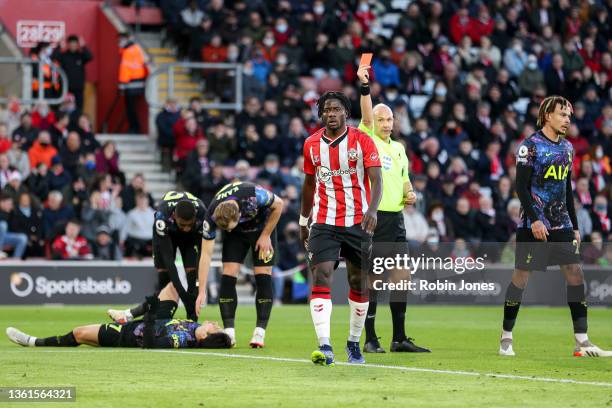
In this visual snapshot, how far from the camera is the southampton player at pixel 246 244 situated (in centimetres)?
1374

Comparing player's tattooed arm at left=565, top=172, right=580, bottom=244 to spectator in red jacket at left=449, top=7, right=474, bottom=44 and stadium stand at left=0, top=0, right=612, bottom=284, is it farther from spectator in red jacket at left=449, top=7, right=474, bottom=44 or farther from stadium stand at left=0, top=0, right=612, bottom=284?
spectator in red jacket at left=449, top=7, right=474, bottom=44

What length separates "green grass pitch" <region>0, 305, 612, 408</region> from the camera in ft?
29.6

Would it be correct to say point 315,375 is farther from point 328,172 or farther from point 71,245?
point 71,245

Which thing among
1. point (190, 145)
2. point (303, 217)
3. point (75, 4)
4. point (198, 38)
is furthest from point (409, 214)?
point (303, 217)

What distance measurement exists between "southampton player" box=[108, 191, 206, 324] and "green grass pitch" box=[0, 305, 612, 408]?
88cm

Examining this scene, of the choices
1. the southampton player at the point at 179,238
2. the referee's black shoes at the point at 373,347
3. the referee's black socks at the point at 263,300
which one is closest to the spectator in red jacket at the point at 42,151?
the southampton player at the point at 179,238

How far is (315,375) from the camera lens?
34.7 ft

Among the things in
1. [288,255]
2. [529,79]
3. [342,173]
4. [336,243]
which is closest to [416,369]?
[336,243]

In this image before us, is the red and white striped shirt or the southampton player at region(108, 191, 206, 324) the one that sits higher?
the red and white striped shirt

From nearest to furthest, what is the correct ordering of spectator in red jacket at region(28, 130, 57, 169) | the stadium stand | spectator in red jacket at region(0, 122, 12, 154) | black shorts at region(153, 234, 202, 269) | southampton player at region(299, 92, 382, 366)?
southampton player at region(299, 92, 382, 366) < black shorts at region(153, 234, 202, 269) < spectator in red jacket at region(0, 122, 12, 154) < spectator in red jacket at region(28, 130, 57, 169) < the stadium stand

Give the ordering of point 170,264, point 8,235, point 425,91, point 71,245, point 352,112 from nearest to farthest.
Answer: point 170,264
point 8,235
point 71,245
point 352,112
point 425,91

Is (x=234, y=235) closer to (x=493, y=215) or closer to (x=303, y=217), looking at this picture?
(x=303, y=217)

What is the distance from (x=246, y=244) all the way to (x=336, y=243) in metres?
2.85

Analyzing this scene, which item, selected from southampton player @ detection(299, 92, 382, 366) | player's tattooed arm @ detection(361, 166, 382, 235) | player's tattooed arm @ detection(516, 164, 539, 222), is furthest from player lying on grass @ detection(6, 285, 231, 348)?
player's tattooed arm @ detection(516, 164, 539, 222)
